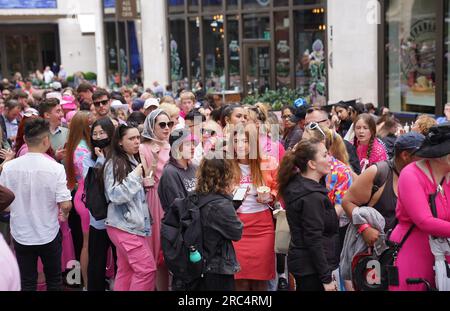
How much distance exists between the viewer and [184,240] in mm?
5047

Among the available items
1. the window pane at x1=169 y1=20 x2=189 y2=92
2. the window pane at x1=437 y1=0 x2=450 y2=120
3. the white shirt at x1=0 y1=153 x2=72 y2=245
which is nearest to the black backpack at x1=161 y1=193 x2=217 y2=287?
the white shirt at x1=0 y1=153 x2=72 y2=245

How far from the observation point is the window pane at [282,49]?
21266 millimetres

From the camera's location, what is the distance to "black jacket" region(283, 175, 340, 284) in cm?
506

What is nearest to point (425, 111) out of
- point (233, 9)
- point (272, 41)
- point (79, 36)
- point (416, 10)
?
point (416, 10)

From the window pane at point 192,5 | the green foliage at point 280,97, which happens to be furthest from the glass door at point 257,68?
the window pane at point 192,5

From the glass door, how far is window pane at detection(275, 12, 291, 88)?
44 centimetres

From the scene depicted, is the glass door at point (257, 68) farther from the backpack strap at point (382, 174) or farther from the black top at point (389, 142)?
the backpack strap at point (382, 174)

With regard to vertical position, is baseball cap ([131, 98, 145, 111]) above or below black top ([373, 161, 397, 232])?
above

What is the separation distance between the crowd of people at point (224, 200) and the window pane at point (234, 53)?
15.2 meters

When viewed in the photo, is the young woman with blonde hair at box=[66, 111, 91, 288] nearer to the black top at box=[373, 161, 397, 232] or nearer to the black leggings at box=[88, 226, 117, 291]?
the black leggings at box=[88, 226, 117, 291]

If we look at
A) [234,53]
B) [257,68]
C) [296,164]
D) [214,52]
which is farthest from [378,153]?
[214,52]

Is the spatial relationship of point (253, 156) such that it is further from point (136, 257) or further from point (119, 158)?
point (136, 257)

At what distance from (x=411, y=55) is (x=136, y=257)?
12063 millimetres
